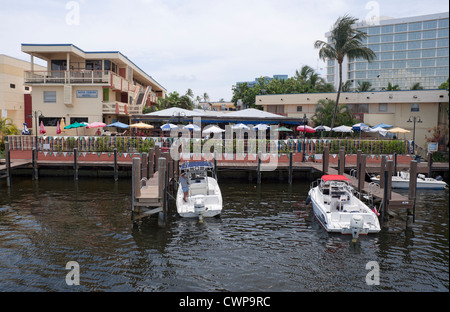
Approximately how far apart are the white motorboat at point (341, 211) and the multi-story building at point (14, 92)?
1500 inches

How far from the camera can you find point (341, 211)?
56.8ft

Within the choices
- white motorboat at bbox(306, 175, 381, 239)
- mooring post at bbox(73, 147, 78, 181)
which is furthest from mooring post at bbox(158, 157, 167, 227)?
mooring post at bbox(73, 147, 78, 181)

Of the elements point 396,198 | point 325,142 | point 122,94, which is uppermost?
point 122,94

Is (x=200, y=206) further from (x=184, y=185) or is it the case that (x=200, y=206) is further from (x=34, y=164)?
(x=34, y=164)

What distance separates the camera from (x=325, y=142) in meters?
31.9

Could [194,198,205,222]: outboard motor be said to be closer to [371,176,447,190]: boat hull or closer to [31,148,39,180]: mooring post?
[371,176,447,190]: boat hull

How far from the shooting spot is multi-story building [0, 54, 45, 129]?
1767 inches

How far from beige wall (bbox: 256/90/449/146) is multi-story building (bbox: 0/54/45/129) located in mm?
32547

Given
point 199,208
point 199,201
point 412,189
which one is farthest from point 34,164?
point 412,189

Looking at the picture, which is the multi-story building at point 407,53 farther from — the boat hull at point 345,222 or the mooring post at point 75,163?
the boat hull at point 345,222
